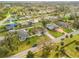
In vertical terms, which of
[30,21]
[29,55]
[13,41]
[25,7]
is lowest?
[29,55]

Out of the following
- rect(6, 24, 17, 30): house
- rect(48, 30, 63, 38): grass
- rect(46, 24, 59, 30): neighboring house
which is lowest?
rect(48, 30, 63, 38): grass

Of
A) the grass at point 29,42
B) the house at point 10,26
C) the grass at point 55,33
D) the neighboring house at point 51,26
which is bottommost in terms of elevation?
the grass at point 29,42

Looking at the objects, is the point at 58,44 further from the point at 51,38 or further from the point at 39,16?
the point at 39,16

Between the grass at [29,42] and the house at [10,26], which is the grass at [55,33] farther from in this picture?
the house at [10,26]

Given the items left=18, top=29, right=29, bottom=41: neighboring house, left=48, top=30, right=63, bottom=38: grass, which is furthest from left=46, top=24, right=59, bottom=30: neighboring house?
left=18, top=29, right=29, bottom=41: neighboring house

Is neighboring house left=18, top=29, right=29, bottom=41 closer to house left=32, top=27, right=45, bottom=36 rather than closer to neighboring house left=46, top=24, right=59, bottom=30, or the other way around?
house left=32, top=27, right=45, bottom=36

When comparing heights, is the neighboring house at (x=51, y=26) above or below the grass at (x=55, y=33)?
above

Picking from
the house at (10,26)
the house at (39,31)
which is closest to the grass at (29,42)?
the house at (39,31)

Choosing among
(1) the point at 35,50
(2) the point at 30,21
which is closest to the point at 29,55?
(1) the point at 35,50

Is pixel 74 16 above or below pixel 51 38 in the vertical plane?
above

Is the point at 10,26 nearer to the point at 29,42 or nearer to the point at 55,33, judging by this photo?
the point at 29,42

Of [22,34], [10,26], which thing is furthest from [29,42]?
[10,26]
